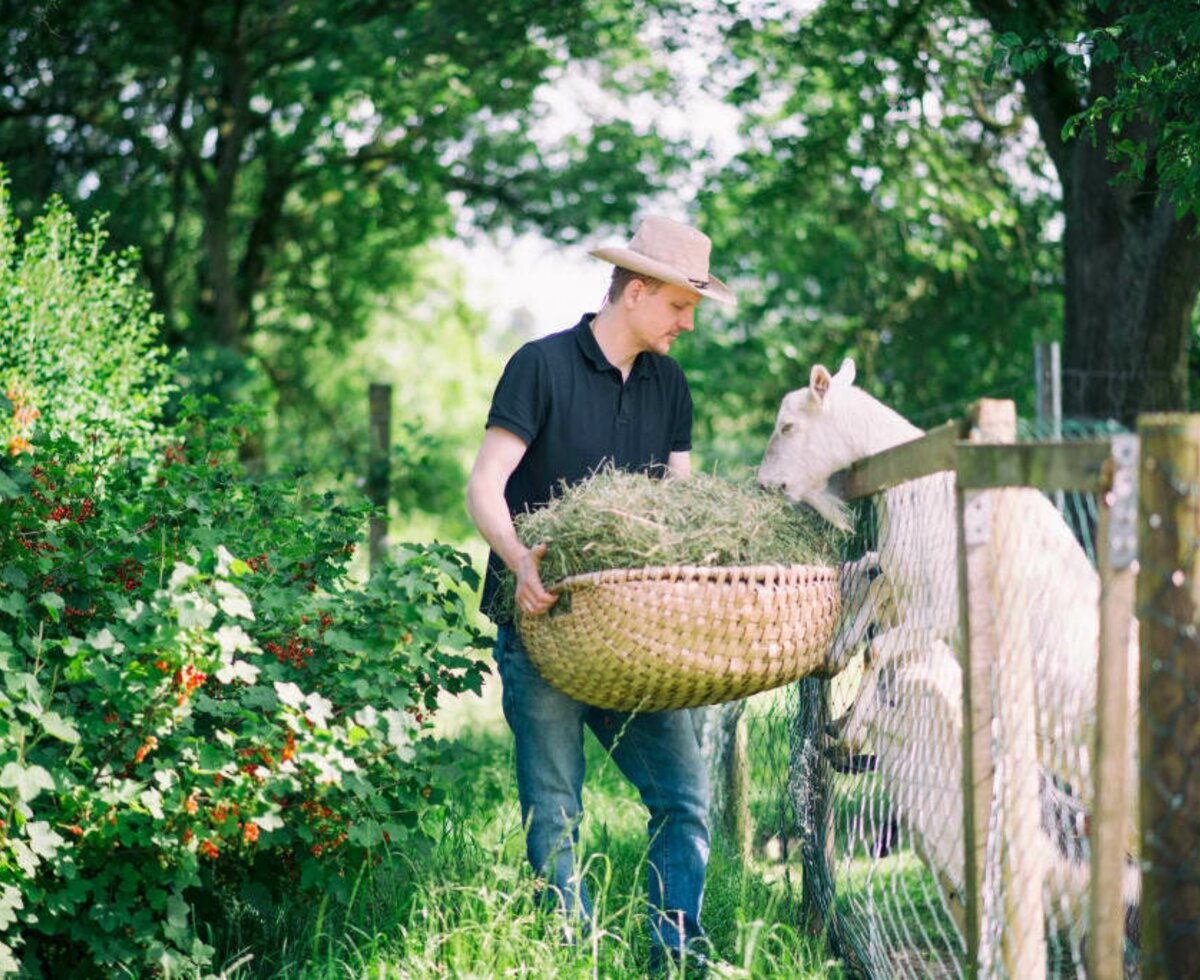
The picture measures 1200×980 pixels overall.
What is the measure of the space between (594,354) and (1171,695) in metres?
2.14

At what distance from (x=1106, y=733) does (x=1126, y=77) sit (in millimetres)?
3156

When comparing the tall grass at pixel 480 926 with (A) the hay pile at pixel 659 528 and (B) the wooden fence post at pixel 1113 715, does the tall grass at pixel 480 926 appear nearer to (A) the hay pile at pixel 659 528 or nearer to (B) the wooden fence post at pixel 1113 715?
(A) the hay pile at pixel 659 528

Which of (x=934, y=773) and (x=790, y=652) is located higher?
(x=790, y=652)

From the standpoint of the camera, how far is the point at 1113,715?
2.34m

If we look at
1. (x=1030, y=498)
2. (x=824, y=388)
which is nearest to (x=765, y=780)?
(x=824, y=388)

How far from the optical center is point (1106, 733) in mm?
2340

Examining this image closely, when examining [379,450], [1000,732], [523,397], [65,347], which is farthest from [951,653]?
[379,450]

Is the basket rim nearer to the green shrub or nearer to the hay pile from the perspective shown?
the hay pile

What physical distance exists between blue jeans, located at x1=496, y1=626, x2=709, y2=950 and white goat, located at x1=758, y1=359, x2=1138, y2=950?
1.68ft

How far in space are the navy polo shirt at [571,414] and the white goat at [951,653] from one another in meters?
0.41

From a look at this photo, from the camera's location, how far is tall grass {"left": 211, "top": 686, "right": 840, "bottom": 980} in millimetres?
3496

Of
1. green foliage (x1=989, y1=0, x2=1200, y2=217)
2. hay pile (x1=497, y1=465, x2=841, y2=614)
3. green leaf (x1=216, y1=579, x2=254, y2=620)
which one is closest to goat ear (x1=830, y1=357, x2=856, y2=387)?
hay pile (x1=497, y1=465, x2=841, y2=614)

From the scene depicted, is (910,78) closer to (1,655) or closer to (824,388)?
(824,388)

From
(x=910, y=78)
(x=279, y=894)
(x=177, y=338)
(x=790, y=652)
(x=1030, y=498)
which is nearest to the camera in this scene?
(x=1030, y=498)
